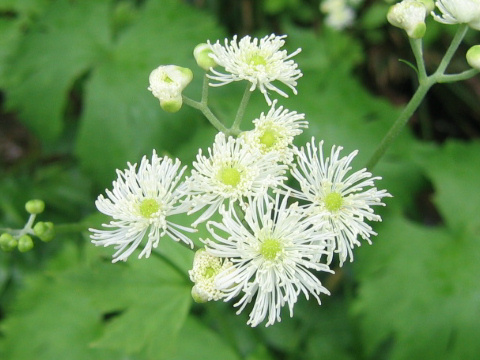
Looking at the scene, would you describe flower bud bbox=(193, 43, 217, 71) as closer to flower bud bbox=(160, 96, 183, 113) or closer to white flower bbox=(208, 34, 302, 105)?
white flower bbox=(208, 34, 302, 105)

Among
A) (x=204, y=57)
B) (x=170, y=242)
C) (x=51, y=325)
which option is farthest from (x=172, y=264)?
(x=51, y=325)

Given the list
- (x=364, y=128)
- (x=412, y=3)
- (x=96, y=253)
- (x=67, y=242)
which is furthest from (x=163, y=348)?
(x=364, y=128)

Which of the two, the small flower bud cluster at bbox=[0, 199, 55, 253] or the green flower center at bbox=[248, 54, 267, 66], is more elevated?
the green flower center at bbox=[248, 54, 267, 66]

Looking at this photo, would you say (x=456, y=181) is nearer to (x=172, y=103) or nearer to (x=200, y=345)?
(x=200, y=345)

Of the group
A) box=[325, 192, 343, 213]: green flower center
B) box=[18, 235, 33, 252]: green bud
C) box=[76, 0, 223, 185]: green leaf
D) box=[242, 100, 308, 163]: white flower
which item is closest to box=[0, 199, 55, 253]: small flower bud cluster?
box=[18, 235, 33, 252]: green bud

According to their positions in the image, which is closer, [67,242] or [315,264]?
[315,264]

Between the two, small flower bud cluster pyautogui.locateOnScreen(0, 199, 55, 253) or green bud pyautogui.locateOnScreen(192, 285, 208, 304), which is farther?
small flower bud cluster pyautogui.locateOnScreen(0, 199, 55, 253)

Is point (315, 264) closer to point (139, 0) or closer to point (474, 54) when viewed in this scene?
point (474, 54)

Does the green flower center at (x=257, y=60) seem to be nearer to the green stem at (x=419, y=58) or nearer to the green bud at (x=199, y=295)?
the green stem at (x=419, y=58)
